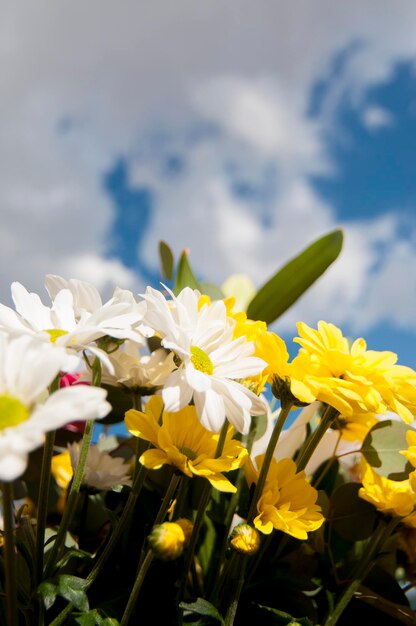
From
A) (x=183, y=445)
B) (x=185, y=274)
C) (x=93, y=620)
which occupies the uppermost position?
(x=185, y=274)

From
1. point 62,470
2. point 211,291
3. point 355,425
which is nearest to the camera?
point 355,425

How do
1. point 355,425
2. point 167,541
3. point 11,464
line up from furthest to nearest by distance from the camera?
point 355,425, point 167,541, point 11,464

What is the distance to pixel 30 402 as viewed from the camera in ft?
0.82

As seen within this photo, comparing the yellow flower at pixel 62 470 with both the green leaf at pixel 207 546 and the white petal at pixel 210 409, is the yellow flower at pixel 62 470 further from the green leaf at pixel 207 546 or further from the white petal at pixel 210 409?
the white petal at pixel 210 409

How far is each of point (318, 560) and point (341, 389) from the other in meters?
0.25

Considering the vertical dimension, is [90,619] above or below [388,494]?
below

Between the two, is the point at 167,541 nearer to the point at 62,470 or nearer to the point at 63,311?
the point at 63,311

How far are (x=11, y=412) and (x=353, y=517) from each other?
1.07ft

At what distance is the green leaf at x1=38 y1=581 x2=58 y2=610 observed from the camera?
31cm

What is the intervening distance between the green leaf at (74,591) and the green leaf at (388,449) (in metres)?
0.24

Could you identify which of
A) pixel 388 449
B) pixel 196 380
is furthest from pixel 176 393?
pixel 388 449

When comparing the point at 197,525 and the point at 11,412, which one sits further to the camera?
the point at 197,525

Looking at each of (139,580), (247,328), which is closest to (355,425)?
(247,328)

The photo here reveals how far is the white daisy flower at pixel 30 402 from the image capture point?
0.21 m
